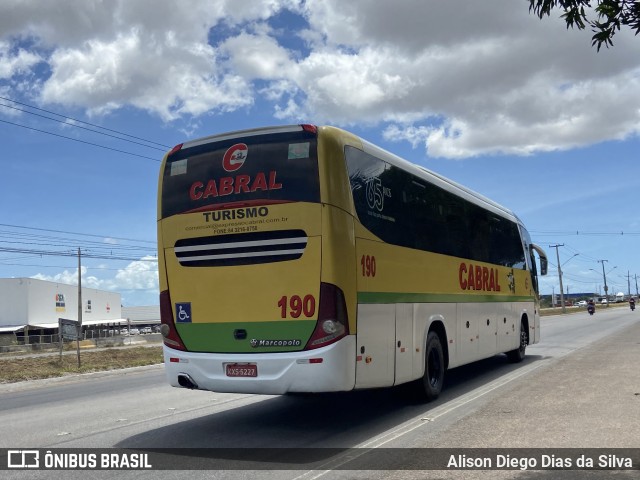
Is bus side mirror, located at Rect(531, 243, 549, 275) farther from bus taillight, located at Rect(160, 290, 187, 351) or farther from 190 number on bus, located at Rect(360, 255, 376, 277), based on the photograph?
bus taillight, located at Rect(160, 290, 187, 351)

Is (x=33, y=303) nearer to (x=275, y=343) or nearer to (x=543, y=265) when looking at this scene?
(x=543, y=265)

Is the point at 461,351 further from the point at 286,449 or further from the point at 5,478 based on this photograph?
the point at 5,478

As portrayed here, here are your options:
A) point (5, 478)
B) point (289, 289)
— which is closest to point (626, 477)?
point (289, 289)

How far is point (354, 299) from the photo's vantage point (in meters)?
7.69

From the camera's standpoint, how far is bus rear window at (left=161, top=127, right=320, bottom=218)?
7.77m

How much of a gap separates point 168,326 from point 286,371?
1.95 metres

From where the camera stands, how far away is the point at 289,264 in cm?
770

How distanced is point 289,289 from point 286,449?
1.81m

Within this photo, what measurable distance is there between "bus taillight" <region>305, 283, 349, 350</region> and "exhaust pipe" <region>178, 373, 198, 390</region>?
1.71 meters

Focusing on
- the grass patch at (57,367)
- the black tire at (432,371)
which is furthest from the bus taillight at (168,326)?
the grass patch at (57,367)

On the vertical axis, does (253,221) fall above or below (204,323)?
above

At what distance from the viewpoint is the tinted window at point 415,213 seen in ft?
27.1

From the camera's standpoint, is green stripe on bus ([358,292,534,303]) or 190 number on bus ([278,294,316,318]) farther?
green stripe on bus ([358,292,534,303])

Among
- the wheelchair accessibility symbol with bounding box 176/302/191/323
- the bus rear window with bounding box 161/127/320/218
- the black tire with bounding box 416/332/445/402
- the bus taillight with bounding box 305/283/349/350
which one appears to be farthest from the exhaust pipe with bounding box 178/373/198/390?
the black tire with bounding box 416/332/445/402
